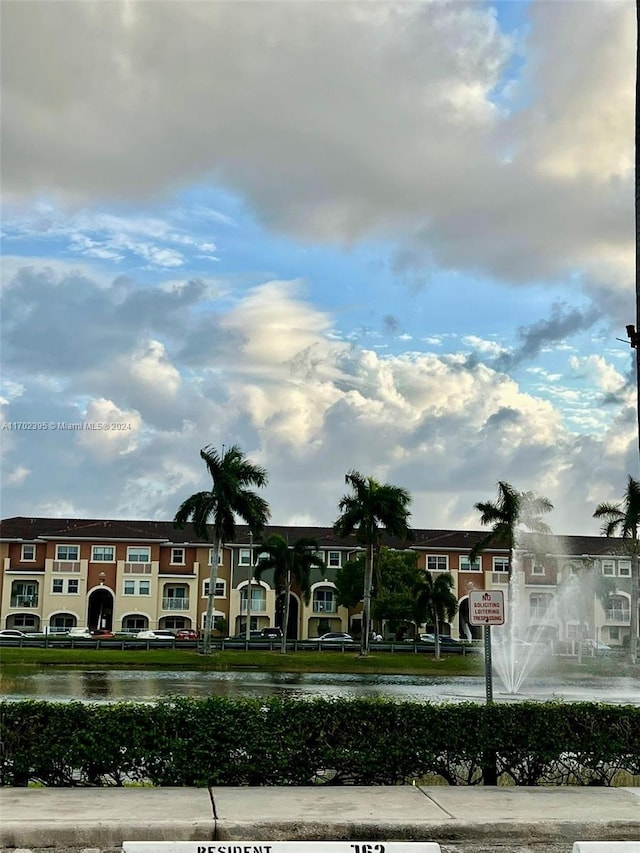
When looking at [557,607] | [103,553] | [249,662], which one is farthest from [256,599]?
[249,662]

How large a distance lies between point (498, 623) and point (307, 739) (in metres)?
3.68

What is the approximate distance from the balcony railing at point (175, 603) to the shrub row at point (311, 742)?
72.4m

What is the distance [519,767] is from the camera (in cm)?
1272

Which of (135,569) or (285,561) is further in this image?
(135,569)

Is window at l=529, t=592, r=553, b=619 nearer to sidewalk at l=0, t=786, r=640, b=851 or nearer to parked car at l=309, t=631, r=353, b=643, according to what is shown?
parked car at l=309, t=631, r=353, b=643

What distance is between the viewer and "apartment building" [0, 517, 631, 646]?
81625 mm

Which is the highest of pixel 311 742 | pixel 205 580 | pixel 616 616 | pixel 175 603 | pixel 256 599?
pixel 205 580

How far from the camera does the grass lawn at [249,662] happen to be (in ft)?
163

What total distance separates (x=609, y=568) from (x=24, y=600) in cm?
4928

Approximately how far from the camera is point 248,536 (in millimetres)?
87625

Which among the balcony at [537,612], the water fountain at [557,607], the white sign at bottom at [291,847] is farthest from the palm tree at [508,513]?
the white sign at bottom at [291,847]

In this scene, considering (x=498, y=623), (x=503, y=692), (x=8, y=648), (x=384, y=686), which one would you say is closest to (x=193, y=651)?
(x=8, y=648)

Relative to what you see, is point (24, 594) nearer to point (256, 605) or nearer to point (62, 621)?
point (62, 621)

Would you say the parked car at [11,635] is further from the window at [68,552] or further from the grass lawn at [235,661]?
the window at [68,552]
